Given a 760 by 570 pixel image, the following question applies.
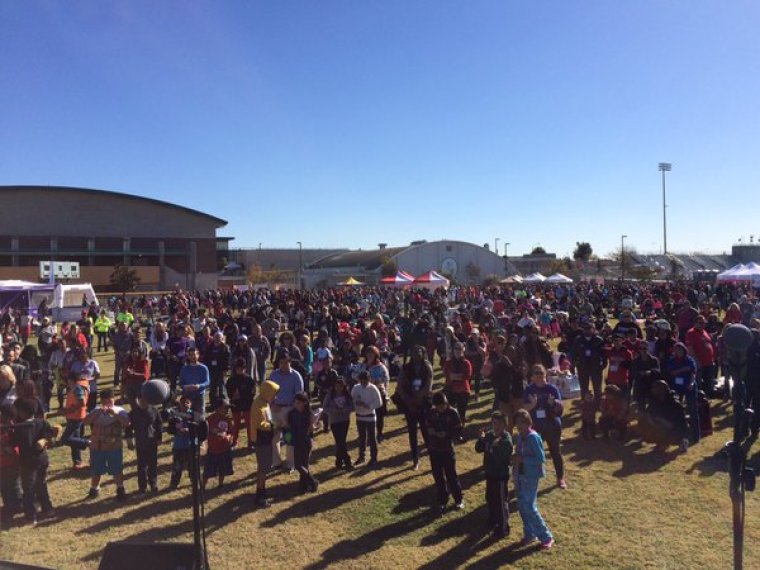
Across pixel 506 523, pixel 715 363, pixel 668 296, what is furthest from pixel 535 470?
pixel 668 296

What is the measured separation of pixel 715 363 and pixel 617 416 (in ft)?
11.6

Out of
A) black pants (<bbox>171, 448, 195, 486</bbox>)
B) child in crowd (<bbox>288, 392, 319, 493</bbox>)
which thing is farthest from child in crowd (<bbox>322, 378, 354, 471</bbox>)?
black pants (<bbox>171, 448, 195, 486</bbox>)

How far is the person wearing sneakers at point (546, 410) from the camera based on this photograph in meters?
6.73

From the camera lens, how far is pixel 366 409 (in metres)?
7.67

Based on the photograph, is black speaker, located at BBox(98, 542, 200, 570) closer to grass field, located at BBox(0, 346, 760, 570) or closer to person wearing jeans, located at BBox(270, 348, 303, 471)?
grass field, located at BBox(0, 346, 760, 570)

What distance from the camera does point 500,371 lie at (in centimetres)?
810

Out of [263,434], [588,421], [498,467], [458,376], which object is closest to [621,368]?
[588,421]

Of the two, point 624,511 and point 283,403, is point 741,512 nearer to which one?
point 624,511

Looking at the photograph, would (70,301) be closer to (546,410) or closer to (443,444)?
(443,444)

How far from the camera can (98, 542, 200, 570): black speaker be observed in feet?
13.6

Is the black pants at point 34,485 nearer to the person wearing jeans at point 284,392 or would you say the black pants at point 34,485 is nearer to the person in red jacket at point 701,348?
the person wearing jeans at point 284,392

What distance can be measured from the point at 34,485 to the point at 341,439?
363 centimetres

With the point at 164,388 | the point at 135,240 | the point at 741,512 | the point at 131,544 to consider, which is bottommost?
the point at 131,544

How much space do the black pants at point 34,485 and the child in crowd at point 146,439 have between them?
979 mm
